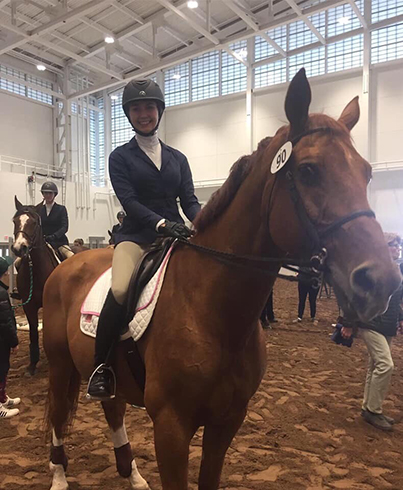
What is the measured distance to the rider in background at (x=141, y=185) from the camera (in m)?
2.35

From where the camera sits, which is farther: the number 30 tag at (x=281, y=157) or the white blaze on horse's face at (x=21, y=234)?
the white blaze on horse's face at (x=21, y=234)

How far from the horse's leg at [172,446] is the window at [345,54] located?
18.1 metres

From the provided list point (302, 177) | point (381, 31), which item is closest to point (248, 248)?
point (302, 177)

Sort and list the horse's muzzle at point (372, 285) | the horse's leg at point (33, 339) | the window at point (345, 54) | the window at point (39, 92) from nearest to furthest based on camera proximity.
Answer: the horse's muzzle at point (372, 285) < the horse's leg at point (33, 339) < the window at point (345, 54) < the window at point (39, 92)

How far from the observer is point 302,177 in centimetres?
157

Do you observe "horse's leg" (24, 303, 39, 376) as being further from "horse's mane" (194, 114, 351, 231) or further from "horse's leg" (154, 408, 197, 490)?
"horse's mane" (194, 114, 351, 231)

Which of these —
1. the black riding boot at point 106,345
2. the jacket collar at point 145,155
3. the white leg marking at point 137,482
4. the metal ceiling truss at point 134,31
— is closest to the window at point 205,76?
the metal ceiling truss at point 134,31

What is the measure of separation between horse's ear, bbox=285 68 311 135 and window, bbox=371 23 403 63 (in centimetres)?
1738

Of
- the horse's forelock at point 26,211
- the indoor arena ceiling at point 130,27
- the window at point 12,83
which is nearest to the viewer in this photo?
the horse's forelock at point 26,211

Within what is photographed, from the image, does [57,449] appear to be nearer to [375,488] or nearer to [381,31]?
[375,488]

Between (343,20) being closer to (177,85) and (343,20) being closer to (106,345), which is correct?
(177,85)

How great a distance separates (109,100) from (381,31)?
1377 cm

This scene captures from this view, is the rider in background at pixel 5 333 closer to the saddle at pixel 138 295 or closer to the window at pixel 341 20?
the saddle at pixel 138 295

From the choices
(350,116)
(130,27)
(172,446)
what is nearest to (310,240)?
(350,116)
